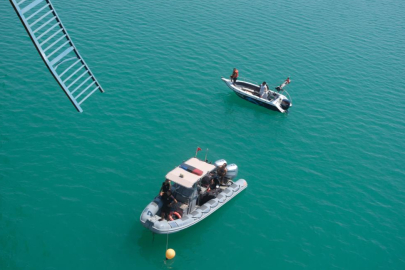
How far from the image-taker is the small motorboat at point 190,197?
23938mm

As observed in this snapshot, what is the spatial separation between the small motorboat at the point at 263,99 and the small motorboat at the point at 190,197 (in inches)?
469

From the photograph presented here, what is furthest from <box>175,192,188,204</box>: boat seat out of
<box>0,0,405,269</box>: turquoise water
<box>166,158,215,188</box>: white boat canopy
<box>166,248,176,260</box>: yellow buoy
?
<box>166,248,176,260</box>: yellow buoy

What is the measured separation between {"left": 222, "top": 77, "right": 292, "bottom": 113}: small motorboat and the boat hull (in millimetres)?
12859

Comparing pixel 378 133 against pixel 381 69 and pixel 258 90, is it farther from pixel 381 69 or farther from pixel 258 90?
pixel 381 69

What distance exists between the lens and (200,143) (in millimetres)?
33125

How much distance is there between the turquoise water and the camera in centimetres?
2456

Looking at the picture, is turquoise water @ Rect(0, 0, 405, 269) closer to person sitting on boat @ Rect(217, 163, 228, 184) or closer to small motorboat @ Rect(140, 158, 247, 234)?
small motorboat @ Rect(140, 158, 247, 234)

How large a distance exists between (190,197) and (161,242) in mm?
3266

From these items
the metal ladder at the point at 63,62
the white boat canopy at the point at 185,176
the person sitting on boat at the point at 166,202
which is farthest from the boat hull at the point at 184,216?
the metal ladder at the point at 63,62

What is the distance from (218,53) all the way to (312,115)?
14740mm

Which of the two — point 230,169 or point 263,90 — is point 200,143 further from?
point 263,90

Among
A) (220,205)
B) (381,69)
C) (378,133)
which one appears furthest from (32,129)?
(381,69)

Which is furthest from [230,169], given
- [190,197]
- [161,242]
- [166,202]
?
[161,242]

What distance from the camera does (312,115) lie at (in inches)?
1548
